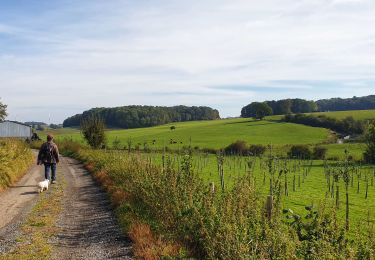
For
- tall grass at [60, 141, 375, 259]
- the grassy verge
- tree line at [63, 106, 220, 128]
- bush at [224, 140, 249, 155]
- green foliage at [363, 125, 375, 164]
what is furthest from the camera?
tree line at [63, 106, 220, 128]

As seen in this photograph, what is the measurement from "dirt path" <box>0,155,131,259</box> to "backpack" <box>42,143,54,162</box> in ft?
4.71

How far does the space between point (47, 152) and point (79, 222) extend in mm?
7846

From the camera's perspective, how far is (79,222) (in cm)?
1264

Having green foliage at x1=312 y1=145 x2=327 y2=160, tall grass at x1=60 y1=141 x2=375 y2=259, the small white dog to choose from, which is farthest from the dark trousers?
green foliage at x1=312 y1=145 x2=327 y2=160

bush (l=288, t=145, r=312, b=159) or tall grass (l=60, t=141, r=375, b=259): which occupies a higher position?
tall grass (l=60, t=141, r=375, b=259)

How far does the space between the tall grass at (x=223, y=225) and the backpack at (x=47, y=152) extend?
23.0ft

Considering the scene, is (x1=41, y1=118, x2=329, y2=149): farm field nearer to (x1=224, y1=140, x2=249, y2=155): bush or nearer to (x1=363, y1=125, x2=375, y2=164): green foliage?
(x1=224, y1=140, x2=249, y2=155): bush

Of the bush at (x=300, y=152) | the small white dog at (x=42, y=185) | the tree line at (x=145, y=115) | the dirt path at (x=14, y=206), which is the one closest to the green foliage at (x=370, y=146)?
the bush at (x=300, y=152)

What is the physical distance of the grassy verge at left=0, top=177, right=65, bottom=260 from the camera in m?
9.17

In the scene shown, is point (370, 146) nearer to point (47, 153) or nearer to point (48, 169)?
point (48, 169)

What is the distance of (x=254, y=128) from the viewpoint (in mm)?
112312

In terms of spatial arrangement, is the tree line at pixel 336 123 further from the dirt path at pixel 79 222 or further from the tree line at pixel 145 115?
the dirt path at pixel 79 222

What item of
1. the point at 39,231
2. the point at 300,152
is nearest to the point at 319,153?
the point at 300,152

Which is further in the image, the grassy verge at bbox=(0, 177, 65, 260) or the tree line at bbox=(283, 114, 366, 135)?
the tree line at bbox=(283, 114, 366, 135)
